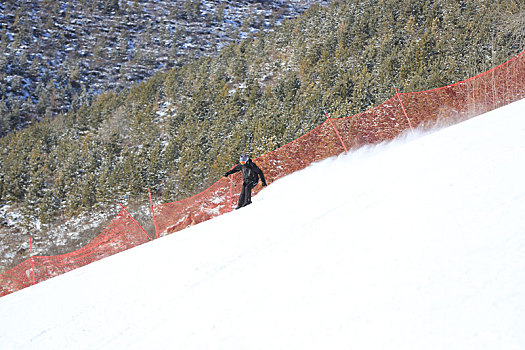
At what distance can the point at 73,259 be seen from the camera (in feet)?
38.3

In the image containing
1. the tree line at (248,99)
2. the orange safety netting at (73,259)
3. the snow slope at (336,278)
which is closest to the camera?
the snow slope at (336,278)

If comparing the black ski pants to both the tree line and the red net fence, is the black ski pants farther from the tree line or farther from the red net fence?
the tree line

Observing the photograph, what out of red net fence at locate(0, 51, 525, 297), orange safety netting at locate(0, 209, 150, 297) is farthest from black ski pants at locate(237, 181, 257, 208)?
orange safety netting at locate(0, 209, 150, 297)

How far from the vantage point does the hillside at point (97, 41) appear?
159 ft

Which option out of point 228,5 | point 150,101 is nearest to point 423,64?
point 150,101

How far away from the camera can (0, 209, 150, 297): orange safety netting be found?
11.1 m

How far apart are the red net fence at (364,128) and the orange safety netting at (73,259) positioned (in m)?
0.05

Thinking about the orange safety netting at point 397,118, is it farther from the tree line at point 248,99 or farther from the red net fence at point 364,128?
the tree line at point 248,99

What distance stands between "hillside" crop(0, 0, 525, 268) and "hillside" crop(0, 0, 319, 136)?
11490 mm

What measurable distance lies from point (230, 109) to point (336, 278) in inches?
985

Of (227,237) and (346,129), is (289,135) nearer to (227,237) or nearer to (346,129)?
(346,129)

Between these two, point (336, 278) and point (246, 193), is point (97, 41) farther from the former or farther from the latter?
point (336, 278)

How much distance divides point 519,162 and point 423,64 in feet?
53.9

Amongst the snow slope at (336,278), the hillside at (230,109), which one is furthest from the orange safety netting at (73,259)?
the hillside at (230,109)
